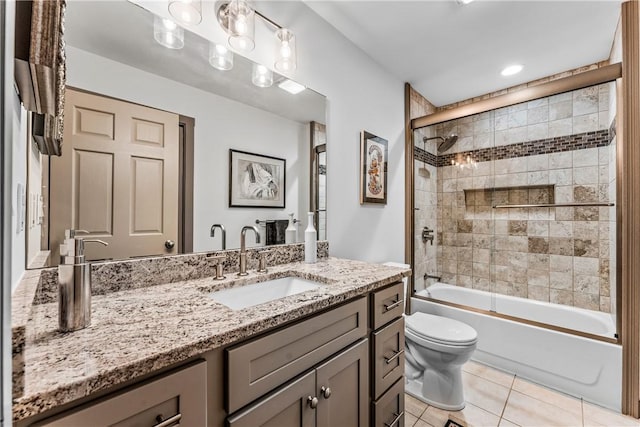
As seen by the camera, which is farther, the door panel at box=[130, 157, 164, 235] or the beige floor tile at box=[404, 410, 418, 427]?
the beige floor tile at box=[404, 410, 418, 427]

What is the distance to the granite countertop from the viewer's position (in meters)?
0.46

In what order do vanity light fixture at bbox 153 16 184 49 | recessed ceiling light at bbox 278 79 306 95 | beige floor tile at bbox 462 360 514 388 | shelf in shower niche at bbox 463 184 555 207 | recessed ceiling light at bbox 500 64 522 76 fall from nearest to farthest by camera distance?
1. vanity light fixture at bbox 153 16 184 49
2. recessed ceiling light at bbox 278 79 306 95
3. beige floor tile at bbox 462 360 514 388
4. recessed ceiling light at bbox 500 64 522 76
5. shelf in shower niche at bbox 463 184 555 207

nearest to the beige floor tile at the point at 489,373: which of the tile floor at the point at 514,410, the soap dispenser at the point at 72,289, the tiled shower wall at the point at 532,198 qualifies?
the tile floor at the point at 514,410

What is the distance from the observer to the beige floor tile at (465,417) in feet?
5.15

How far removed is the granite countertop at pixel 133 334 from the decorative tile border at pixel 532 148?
234cm

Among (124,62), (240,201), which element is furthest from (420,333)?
(124,62)

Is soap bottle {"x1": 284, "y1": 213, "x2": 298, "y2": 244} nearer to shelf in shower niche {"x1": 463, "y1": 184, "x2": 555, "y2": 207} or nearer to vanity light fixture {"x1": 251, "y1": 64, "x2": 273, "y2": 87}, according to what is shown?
vanity light fixture {"x1": 251, "y1": 64, "x2": 273, "y2": 87}

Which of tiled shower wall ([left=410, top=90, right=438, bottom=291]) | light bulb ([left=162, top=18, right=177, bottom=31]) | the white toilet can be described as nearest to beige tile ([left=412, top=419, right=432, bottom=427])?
the white toilet

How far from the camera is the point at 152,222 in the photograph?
1063mm

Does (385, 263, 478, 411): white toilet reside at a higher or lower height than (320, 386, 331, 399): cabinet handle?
lower

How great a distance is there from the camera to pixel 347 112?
1942 mm

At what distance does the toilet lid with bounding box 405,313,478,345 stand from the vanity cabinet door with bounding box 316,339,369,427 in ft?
2.60

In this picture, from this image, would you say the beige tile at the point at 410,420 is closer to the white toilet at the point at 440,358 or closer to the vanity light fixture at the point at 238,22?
the white toilet at the point at 440,358

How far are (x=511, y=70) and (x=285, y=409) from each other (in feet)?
9.98
